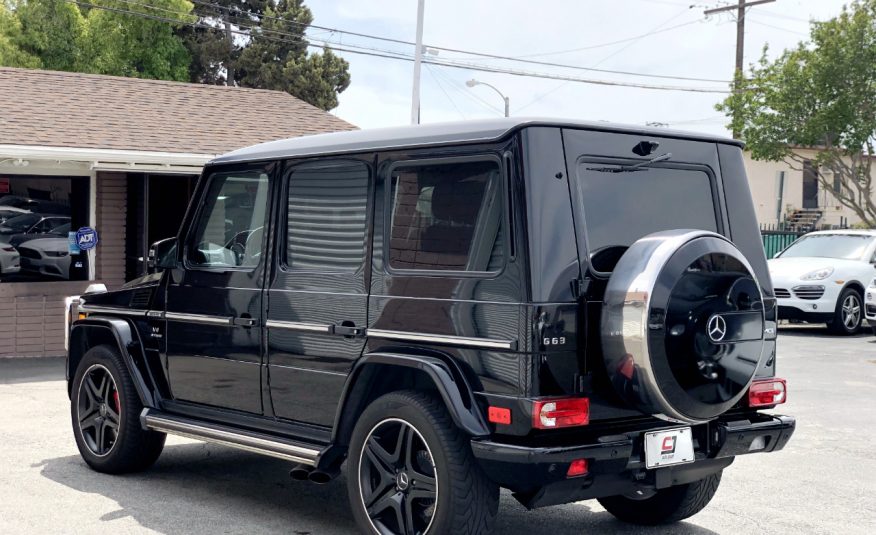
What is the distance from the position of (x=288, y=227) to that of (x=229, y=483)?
194 centimetres

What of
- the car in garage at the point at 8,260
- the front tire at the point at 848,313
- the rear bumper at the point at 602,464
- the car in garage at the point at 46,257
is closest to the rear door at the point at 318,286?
the rear bumper at the point at 602,464

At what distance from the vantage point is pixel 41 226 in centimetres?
1402

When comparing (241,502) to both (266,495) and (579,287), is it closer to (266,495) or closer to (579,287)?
Answer: (266,495)

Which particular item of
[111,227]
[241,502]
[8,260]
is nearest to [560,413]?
[241,502]

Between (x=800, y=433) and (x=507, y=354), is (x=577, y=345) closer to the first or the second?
(x=507, y=354)

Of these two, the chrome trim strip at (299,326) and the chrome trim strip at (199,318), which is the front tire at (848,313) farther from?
the chrome trim strip at (299,326)

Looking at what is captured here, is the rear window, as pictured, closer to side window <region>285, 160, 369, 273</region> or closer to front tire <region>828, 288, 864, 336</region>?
side window <region>285, 160, 369, 273</region>

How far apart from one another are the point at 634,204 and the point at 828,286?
43.0 feet

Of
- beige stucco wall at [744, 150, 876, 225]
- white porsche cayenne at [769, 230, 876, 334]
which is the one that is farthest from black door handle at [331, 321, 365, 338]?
beige stucco wall at [744, 150, 876, 225]

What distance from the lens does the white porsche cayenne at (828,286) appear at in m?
17.3

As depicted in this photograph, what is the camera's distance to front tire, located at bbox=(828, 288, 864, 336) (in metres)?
17.4

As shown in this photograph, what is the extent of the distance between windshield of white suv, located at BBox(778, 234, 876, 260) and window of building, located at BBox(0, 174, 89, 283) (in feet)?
37.6

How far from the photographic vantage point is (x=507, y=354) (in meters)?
4.80

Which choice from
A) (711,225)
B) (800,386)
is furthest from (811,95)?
(711,225)
